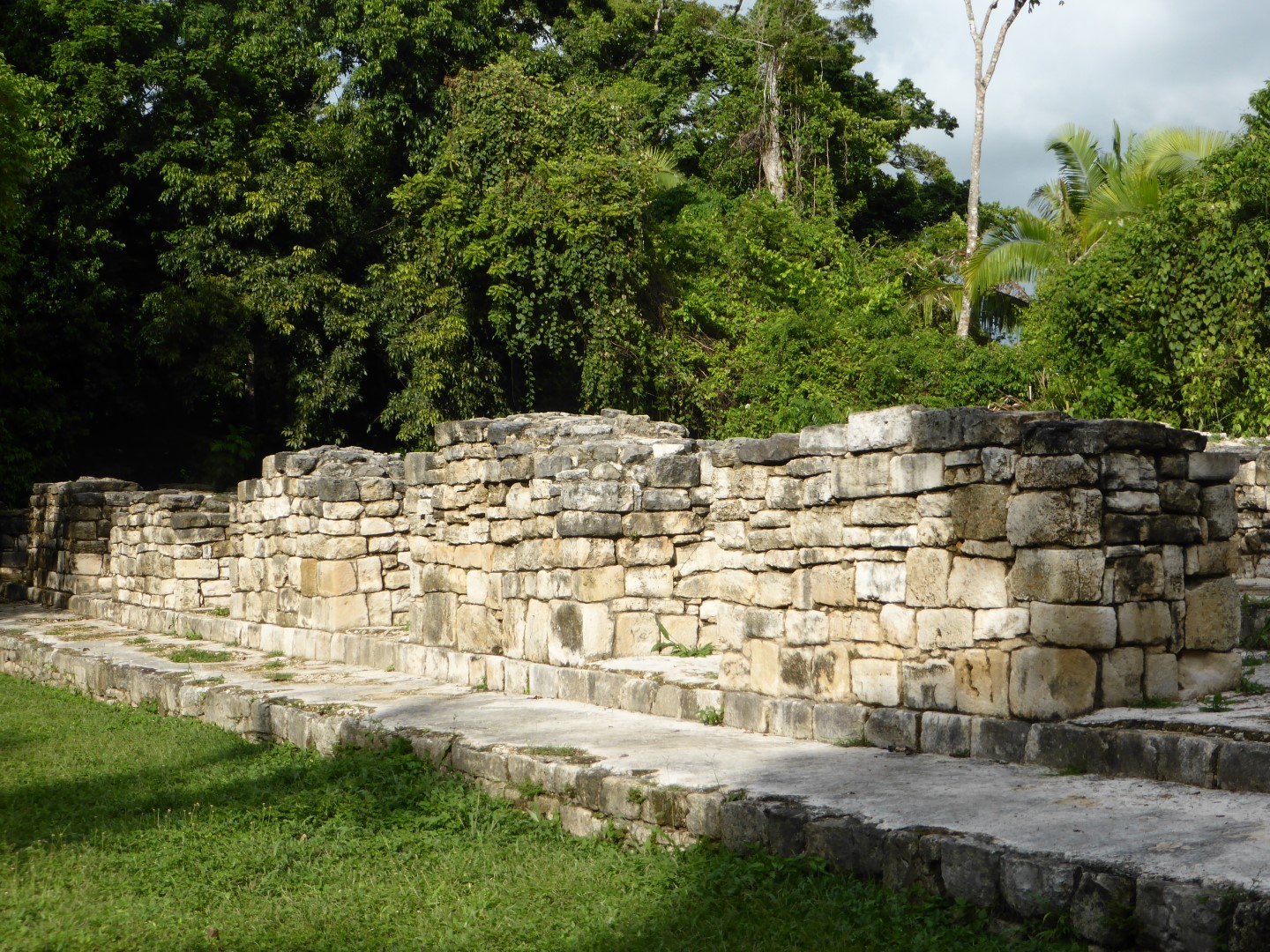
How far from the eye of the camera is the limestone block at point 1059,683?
5.59 metres

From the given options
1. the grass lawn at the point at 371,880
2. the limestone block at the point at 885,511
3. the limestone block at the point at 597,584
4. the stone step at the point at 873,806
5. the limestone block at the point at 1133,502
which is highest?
the limestone block at the point at 1133,502

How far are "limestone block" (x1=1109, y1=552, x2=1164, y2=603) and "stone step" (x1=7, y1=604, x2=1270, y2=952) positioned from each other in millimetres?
930

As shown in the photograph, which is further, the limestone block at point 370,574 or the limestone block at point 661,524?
the limestone block at point 370,574

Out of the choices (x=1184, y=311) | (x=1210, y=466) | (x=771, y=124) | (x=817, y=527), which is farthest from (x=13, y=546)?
(x=1210, y=466)

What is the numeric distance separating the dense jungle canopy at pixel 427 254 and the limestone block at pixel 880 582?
10848mm

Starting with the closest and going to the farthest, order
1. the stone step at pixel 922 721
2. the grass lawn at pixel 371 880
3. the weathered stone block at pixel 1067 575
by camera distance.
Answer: the grass lawn at pixel 371 880
the stone step at pixel 922 721
the weathered stone block at pixel 1067 575

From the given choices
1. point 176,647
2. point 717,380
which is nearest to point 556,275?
point 717,380

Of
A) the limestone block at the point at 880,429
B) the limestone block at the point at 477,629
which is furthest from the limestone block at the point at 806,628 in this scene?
the limestone block at the point at 477,629

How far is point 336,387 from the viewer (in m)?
21.2

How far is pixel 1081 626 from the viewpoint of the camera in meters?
5.59

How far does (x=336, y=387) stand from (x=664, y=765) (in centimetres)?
1643

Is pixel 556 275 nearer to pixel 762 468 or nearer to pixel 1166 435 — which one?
pixel 762 468

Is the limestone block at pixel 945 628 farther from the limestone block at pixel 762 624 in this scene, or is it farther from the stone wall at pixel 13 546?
the stone wall at pixel 13 546

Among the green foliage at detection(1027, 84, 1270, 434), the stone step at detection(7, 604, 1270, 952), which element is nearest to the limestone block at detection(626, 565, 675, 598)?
the stone step at detection(7, 604, 1270, 952)
